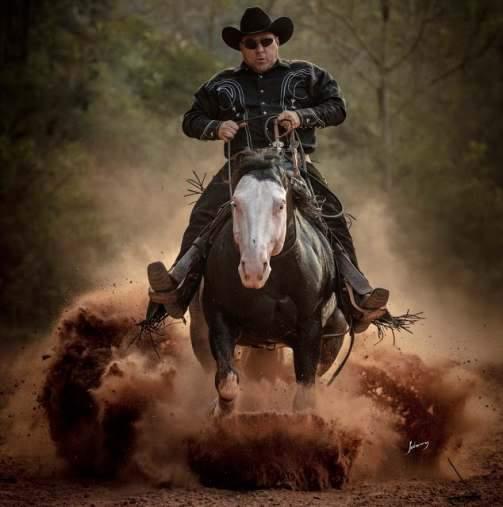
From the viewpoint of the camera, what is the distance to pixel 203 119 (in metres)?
7.86

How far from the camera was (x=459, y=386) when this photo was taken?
8.96 meters

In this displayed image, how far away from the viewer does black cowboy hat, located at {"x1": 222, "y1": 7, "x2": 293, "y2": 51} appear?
779cm

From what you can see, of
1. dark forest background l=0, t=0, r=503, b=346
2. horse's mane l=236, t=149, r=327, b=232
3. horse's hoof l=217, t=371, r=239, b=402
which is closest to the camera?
horse's mane l=236, t=149, r=327, b=232

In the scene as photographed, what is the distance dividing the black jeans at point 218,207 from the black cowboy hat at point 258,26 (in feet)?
3.54

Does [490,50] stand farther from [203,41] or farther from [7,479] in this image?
[7,479]

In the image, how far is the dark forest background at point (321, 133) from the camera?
19.5 meters

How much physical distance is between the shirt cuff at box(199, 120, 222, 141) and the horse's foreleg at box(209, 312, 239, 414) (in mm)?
1432

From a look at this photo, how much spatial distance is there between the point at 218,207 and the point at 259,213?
Answer: 1.52 meters

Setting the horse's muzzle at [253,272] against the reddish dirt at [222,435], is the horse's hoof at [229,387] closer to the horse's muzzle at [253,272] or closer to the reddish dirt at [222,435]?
the reddish dirt at [222,435]

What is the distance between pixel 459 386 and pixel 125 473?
128 inches

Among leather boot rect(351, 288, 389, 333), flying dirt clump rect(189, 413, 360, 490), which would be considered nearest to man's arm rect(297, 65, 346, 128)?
leather boot rect(351, 288, 389, 333)

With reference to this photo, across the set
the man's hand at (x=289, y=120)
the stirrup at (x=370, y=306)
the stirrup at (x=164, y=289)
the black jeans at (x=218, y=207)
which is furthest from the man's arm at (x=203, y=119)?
the stirrup at (x=370, y=306)

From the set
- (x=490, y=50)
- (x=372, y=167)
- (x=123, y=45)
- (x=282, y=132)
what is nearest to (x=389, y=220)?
(x=372, y=167)

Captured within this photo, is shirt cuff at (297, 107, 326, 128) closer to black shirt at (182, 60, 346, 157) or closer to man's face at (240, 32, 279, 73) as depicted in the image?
black shirt at (182, 60, 346, 157)
